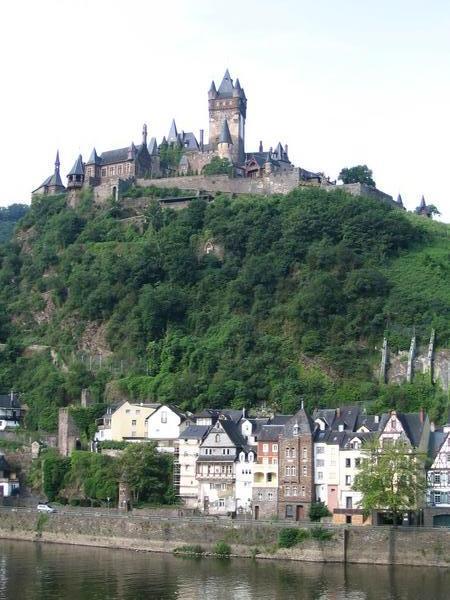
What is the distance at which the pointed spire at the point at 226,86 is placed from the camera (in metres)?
132

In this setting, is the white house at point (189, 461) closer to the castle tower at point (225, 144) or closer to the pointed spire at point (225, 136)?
the castle tower at point (225, 144)

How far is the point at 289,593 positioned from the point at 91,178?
78942 mm

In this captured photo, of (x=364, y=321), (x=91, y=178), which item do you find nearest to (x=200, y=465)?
(x=364, y=321)

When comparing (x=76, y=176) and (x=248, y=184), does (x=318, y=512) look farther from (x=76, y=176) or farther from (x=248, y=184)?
(x=76, y=176)

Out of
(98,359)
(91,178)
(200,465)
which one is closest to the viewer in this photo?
(200,465)

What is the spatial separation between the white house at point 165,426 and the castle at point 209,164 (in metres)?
40.2

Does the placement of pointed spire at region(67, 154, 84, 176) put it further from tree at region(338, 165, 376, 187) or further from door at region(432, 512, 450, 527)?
door at region(432, 512, 450, 527)

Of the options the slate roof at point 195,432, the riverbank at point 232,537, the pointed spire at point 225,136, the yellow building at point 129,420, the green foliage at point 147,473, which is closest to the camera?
the riverbank at point 232,537

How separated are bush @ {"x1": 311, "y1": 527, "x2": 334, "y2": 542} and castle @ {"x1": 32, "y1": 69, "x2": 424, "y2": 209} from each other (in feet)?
183

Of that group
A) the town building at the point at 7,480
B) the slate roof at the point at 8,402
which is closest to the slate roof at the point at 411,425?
the town building at the point at 7,480

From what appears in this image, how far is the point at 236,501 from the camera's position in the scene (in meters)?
76.1

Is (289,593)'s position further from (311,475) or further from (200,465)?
(200,465)

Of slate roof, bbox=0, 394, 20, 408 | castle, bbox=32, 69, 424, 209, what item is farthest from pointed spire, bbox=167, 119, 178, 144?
slate roof, bbox=0, 394, 20, 408

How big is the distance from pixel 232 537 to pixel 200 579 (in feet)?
24.7
